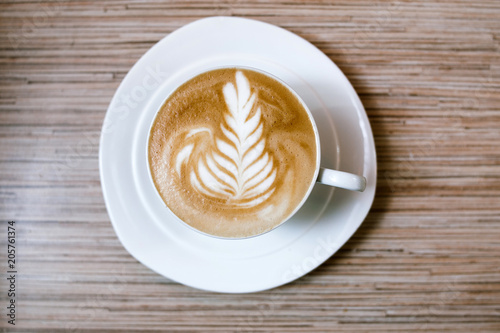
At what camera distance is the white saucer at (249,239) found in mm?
801

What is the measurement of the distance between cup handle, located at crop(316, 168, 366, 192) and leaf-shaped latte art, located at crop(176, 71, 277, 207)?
0.09 m

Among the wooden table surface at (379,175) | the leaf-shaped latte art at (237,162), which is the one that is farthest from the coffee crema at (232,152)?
the wooden table surface at (379,175)

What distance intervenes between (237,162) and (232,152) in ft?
0.07

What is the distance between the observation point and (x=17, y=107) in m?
0.91

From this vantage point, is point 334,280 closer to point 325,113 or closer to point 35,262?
point 325,113

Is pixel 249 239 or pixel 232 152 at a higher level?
pixel 232 152

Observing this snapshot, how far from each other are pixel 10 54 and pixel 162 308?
27.4 inches

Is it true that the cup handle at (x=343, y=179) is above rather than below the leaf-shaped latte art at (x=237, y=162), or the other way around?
below

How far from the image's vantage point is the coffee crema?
71cm

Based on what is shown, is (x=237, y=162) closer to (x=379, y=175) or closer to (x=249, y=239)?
(x=249, y=239)

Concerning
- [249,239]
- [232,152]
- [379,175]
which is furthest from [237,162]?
[379,175]

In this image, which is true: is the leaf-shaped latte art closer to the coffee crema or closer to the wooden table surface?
the coffee crema

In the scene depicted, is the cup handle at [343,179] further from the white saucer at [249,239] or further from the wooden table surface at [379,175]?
the wooden table surface at [379,175]

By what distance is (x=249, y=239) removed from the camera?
811mm
